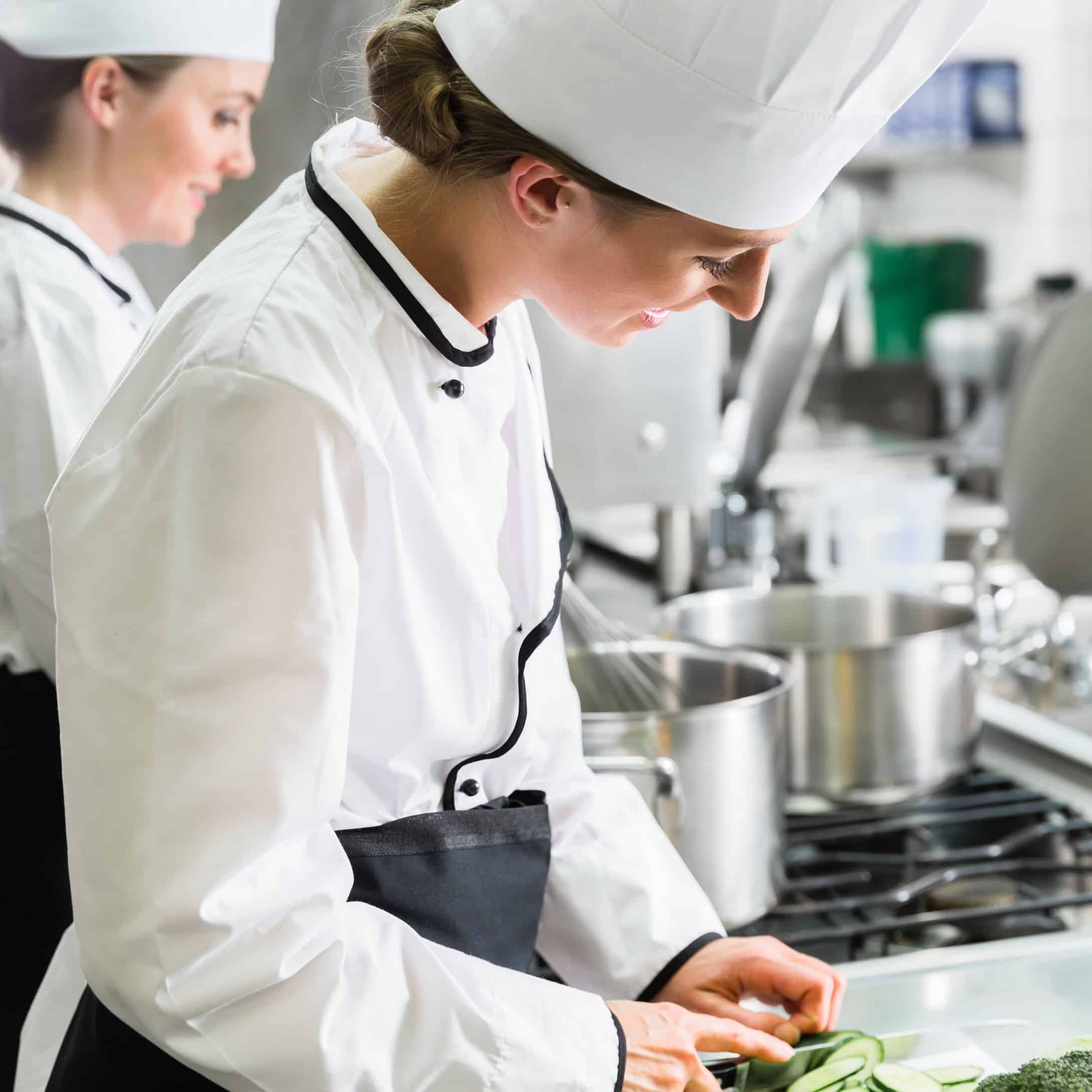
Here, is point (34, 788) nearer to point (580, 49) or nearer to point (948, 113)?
point (580, 49)

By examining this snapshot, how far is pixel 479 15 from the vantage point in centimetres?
73

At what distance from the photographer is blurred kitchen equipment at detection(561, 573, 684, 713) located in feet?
4.13

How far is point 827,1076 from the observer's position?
807 mm

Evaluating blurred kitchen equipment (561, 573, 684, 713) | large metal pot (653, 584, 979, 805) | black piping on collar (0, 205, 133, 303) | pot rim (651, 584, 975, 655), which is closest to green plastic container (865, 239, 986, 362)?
pot rim (651, 584, 975, 655)

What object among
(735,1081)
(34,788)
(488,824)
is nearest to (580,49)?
(488,824)

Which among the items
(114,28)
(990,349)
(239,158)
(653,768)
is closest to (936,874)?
(653,768)

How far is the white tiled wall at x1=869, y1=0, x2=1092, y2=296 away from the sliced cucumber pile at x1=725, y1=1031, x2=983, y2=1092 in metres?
4.05

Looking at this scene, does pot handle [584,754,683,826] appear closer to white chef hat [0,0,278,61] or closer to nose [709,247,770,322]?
nose [709,247,770,322]

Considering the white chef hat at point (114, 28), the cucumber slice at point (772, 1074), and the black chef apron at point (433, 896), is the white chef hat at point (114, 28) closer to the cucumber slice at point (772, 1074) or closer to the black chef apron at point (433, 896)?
the black chef apron at point (433, 896)

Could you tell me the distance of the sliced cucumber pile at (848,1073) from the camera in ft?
2.62

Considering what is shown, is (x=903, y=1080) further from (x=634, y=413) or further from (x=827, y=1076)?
(x=634, y=413)

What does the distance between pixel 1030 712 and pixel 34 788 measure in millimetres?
978

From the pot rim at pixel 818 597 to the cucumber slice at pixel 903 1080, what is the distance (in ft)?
1.57

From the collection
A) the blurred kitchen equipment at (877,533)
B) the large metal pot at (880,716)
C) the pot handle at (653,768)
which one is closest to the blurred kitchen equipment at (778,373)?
the blurred kitchen equipment at (877,533)
